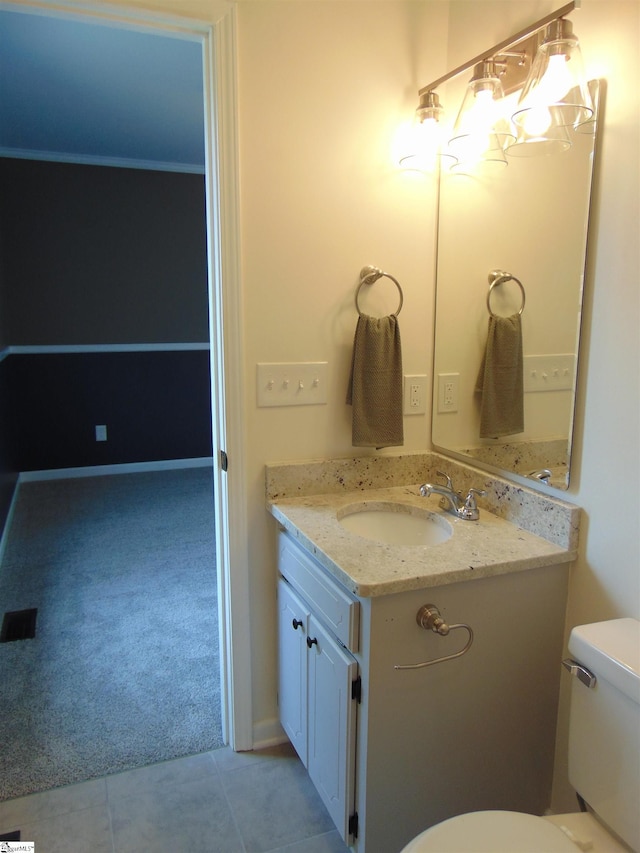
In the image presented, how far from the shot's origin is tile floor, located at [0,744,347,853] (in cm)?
158

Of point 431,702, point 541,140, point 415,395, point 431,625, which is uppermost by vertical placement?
point 541,140

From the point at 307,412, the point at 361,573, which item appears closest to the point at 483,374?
the point at 307,412

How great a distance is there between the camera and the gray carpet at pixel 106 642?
1932 millimetres

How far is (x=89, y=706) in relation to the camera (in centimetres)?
213

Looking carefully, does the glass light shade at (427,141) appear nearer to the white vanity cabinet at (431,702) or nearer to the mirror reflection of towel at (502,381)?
the mirror reflection of towel at (502,381)

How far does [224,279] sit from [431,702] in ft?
3.91

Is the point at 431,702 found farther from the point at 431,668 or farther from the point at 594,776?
the point at 594,776

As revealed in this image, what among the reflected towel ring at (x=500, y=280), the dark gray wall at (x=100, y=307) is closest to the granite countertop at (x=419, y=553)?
the reflected towel ring at (x=500, y=280)

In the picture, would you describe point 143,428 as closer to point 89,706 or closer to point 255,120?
point 89,706

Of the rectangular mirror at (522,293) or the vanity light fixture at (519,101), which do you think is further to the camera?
the rectangular mirror at (522,293)

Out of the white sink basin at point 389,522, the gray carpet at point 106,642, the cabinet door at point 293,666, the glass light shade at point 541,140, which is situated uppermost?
the glass light shade at point 541,140

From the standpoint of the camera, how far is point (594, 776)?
3.92 feet

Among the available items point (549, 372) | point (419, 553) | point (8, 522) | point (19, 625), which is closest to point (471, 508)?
point (419, 553)

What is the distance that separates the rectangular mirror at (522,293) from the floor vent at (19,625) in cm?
194
